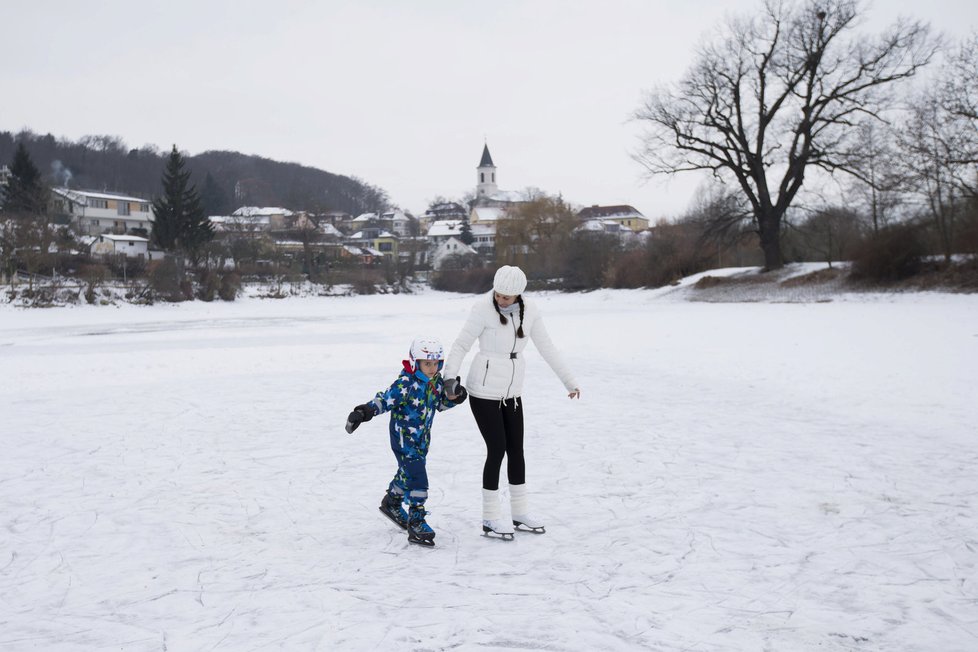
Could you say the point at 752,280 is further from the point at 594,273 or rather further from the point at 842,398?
the point at 842,398

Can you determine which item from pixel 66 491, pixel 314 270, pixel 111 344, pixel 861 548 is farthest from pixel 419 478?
pixel 314 270

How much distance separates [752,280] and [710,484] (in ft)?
92.8

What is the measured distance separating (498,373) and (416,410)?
0.54 meters

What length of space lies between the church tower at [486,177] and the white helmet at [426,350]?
149 metres

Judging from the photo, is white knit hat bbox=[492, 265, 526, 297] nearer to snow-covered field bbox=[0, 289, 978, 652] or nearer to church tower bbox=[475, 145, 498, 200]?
snow-covered field bbox=[0, 289, 978, 652]

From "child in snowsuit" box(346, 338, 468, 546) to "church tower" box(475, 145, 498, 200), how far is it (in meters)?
149

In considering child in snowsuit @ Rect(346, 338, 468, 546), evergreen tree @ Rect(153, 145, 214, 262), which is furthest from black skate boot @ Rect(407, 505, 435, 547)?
evergreen tree @ Rect(153, 145, 214, 262)

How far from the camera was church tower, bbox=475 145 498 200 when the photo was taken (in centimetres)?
15188

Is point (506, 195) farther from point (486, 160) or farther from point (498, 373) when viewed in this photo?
point (498, 373)

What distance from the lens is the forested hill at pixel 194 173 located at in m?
109

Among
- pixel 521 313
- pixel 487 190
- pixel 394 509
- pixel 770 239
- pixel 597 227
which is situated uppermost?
pixel 487 190

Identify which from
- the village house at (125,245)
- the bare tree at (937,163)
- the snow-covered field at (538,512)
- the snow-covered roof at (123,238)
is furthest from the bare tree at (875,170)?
the snow-covered roof at (123,238)

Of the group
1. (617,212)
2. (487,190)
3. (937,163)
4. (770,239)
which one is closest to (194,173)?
(487,190)

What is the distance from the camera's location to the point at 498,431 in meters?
4.48
